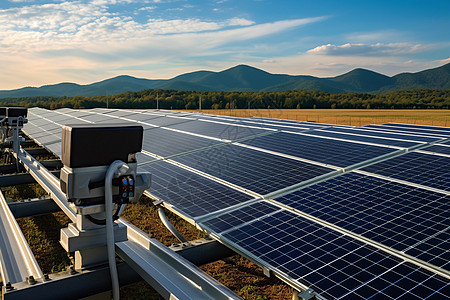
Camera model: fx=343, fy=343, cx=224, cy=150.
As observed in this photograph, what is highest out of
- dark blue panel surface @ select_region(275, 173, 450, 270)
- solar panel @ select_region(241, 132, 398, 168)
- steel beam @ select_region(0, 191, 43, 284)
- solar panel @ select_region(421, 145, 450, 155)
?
solar panel @ select_region(421, 145, 450, 155)

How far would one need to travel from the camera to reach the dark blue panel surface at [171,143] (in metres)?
13.7

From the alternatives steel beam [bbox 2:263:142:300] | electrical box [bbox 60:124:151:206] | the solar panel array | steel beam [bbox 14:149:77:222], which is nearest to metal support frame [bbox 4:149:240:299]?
steel beam [bbox 2:263:142:300]

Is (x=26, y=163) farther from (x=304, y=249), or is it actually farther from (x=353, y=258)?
(x=353, y=258)

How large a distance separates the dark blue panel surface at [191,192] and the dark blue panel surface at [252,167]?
1.55ft

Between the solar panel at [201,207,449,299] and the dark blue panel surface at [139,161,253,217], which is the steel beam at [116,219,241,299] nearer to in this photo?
the solar panel at [201,207,449,299]

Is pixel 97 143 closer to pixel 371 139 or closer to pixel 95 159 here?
pixel 95 159

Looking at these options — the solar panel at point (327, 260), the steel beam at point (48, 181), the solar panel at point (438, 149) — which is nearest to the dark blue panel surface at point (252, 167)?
the solar panel at point (327, 260)

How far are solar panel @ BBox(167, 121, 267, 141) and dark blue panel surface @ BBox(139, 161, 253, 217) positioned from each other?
4660 mm

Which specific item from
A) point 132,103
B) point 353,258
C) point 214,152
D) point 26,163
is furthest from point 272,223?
point 132,103

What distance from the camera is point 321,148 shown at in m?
11.9

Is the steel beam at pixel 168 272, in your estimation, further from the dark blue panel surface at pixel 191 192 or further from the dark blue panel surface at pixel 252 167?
the dark blue panel surface at pixel 252 167

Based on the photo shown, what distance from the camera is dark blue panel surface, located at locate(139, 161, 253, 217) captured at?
783cm

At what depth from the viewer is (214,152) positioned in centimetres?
1235

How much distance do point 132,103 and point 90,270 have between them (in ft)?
329
